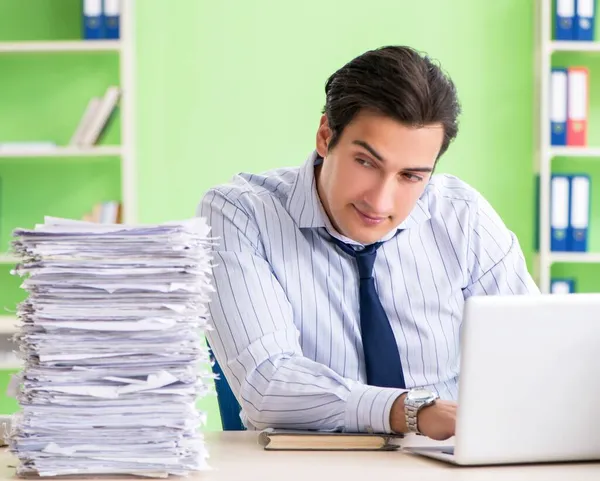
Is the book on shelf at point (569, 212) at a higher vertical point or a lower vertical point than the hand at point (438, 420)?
lower

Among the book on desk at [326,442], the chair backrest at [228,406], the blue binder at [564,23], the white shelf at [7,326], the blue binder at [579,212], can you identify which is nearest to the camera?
the book on desk at [326,442]

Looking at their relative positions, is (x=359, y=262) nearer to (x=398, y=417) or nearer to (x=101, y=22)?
(x=398, y=417)

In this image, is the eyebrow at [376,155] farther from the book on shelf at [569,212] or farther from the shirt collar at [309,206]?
the book on shelf at [569,212]

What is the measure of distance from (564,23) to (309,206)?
96.7 inches

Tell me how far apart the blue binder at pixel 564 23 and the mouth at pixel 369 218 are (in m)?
2.49

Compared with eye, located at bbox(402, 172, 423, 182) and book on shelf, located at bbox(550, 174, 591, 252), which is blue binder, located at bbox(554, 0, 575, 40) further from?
eye, located at bbox(402, 172, 423, 182)

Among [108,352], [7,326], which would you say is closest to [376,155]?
[108,352]

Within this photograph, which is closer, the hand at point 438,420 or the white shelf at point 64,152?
the hand at point 438,420

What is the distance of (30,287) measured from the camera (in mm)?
1211

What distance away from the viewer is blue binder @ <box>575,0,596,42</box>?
4016mm

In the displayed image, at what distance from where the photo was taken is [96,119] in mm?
4020

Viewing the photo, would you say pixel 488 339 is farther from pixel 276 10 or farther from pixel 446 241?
pixel 276 10

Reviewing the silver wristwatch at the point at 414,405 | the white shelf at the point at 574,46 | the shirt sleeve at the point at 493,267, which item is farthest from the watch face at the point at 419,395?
the white shelf at the point at 574,46

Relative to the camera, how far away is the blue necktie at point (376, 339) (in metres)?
1.89
